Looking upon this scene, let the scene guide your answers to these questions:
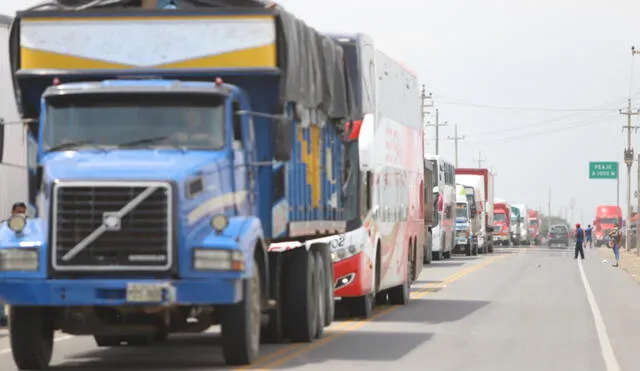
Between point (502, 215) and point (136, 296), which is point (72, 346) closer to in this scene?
point (136, 296)

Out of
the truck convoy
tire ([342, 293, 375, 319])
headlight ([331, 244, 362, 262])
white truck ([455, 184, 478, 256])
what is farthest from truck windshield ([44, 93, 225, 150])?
white truck ([455, 184, 478, 256])

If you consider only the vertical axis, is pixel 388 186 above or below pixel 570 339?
above

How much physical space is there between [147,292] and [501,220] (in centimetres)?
9577

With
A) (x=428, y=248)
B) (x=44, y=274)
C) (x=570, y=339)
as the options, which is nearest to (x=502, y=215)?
(x=428, y=248)

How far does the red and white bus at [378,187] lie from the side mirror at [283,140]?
261 inches

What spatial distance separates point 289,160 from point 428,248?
135 ft

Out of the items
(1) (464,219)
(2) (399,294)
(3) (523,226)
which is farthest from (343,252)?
(3) (523,226)

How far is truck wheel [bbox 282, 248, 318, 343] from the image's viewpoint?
2053 cm

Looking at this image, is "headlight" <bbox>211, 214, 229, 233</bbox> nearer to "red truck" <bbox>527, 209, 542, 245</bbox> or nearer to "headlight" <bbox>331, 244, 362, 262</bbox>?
"headlight" <bbox>331, 244, 362, 262</bbox>

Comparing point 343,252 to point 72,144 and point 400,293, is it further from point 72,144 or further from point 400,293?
point 72,144

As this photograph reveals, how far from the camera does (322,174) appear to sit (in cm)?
2180

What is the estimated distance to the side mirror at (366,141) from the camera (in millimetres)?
25172

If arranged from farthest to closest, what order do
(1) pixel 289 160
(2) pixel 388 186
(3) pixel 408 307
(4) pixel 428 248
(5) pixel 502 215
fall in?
(5) pixel 502 215 → (4) pixel 428 248 → (3) pixel 408 307 → (2) pixel 388 186 → (1) pixel 289 160

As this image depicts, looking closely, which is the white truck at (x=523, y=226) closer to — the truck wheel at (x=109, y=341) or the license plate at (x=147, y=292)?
the truck wheel at (x=109, y=341)
